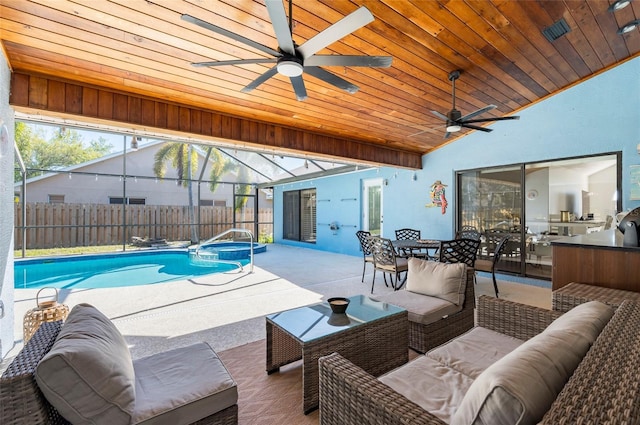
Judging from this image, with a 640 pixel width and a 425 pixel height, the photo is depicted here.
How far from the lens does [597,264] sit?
2459 millimetres

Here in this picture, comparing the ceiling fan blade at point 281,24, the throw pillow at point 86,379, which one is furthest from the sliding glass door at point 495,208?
the throw pillow at point 86,379

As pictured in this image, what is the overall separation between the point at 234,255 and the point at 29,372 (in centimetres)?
788

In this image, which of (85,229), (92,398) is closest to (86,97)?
(92,398)

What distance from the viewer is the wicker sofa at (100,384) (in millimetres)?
1040

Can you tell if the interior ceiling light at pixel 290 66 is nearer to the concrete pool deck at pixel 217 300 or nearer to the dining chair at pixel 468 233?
the concrete pool deck at pixel 217 300

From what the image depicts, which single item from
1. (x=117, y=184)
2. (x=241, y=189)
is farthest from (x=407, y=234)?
(x=117, y=184)

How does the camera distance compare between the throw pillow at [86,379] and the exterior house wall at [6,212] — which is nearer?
the throw pillow at [86,379]

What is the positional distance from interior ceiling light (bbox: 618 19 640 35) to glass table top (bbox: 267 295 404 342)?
4.24 meters

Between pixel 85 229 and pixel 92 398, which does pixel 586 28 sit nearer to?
pixel 92 398

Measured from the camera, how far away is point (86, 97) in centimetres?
314

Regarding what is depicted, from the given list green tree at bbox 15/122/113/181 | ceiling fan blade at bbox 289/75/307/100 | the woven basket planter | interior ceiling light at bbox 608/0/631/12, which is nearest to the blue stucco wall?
interior ceiling light at bbox 608/0/631/12

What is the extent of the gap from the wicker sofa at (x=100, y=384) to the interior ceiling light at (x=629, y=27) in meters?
5.36

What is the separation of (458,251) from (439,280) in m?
1.82

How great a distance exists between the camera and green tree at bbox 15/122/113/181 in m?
10.5
